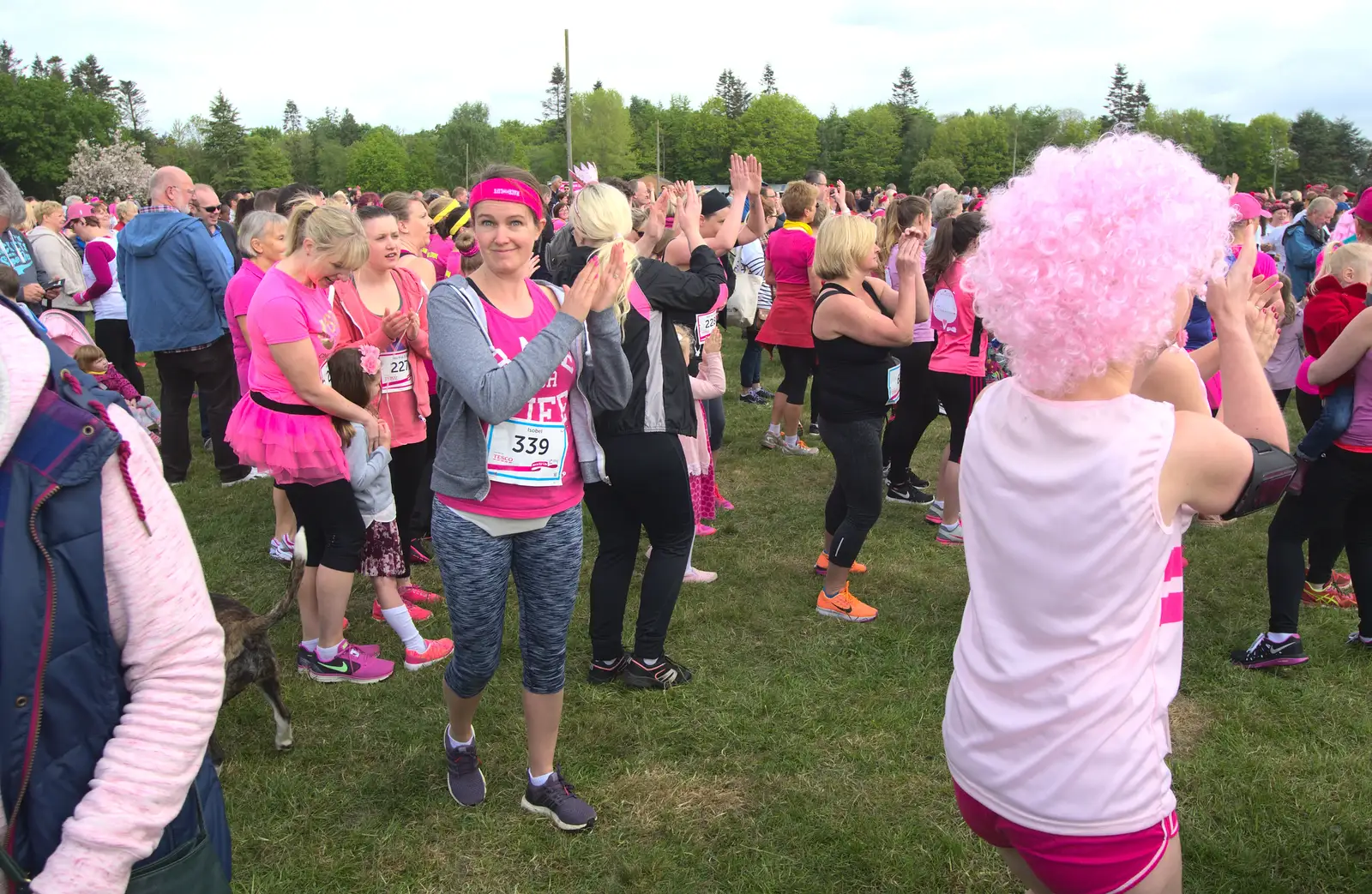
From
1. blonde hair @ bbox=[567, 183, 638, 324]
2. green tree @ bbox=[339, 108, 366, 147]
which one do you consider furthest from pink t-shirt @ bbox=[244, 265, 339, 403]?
green tree @ bbox=[339, 108, 366, 147]

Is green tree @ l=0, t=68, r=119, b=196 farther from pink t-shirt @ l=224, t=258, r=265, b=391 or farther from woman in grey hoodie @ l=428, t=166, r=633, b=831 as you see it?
woman in grey hoodie @ l=428, t=166, r=633, b=831

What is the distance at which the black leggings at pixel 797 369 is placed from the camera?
312 inches

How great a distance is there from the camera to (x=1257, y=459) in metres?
1.69

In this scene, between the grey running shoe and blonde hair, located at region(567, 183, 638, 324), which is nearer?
blonde hair, located at region(567, 183, 638, 324)

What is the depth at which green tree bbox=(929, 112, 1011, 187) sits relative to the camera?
99.4 metres

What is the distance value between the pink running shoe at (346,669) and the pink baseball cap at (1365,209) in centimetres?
519

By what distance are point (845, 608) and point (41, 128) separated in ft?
259

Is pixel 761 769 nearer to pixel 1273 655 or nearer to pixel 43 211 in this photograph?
pixel 1273 655

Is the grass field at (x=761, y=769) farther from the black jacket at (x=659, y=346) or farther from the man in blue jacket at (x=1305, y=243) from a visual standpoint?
the man in blue jacket at (x=1305, y=243)

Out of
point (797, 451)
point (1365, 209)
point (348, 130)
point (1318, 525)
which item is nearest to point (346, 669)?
point (1318, 525)

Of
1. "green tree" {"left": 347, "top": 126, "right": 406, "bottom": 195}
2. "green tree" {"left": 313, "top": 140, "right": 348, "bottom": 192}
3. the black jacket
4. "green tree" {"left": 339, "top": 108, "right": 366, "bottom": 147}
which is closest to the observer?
the black jacket

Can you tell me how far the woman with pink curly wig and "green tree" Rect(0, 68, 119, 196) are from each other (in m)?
76.6

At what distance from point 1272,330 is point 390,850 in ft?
10.0

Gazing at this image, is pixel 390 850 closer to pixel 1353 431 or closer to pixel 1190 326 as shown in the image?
pixel 1353 431
